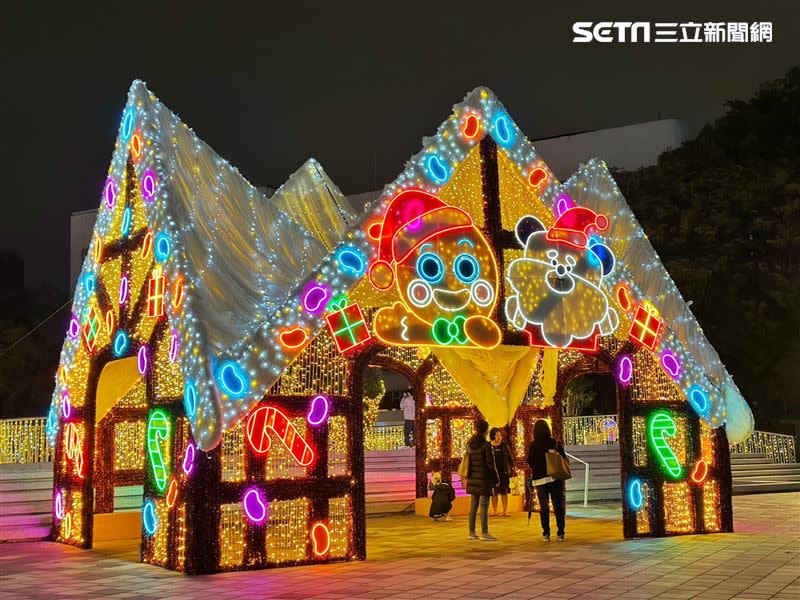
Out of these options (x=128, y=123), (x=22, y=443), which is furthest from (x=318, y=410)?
(x=22, y=443)

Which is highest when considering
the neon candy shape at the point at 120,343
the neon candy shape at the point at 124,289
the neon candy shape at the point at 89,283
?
the neon candy shape at the point at 89,283

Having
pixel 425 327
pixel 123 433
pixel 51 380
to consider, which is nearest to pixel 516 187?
pixel 425 327

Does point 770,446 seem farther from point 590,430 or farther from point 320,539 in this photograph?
point 320,539

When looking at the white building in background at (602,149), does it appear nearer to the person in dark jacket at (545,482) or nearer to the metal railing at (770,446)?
Answer: the metal railing at (770,446)

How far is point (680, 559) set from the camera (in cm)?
1056

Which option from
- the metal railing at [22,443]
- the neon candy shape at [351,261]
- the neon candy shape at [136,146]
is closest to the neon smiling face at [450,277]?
the neon candy shape at [351,261]

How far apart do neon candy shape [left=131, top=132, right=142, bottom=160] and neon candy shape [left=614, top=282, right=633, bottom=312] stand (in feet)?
18.7

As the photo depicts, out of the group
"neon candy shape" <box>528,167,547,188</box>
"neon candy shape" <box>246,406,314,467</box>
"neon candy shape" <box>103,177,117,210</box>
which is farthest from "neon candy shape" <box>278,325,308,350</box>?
"neon candy shape" <box>103,177,117,210</box>

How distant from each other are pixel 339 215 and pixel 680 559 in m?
7.16

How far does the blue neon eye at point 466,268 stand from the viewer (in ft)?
37.9

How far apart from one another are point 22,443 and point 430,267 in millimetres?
8806

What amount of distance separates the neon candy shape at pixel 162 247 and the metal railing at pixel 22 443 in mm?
7251

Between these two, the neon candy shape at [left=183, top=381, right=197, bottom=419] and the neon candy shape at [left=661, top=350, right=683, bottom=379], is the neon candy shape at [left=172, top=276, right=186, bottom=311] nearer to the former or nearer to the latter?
the neon candy shape at [left=183, top=381, right=197, bottom=419]

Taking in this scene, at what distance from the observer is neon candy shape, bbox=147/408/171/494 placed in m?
10.6
